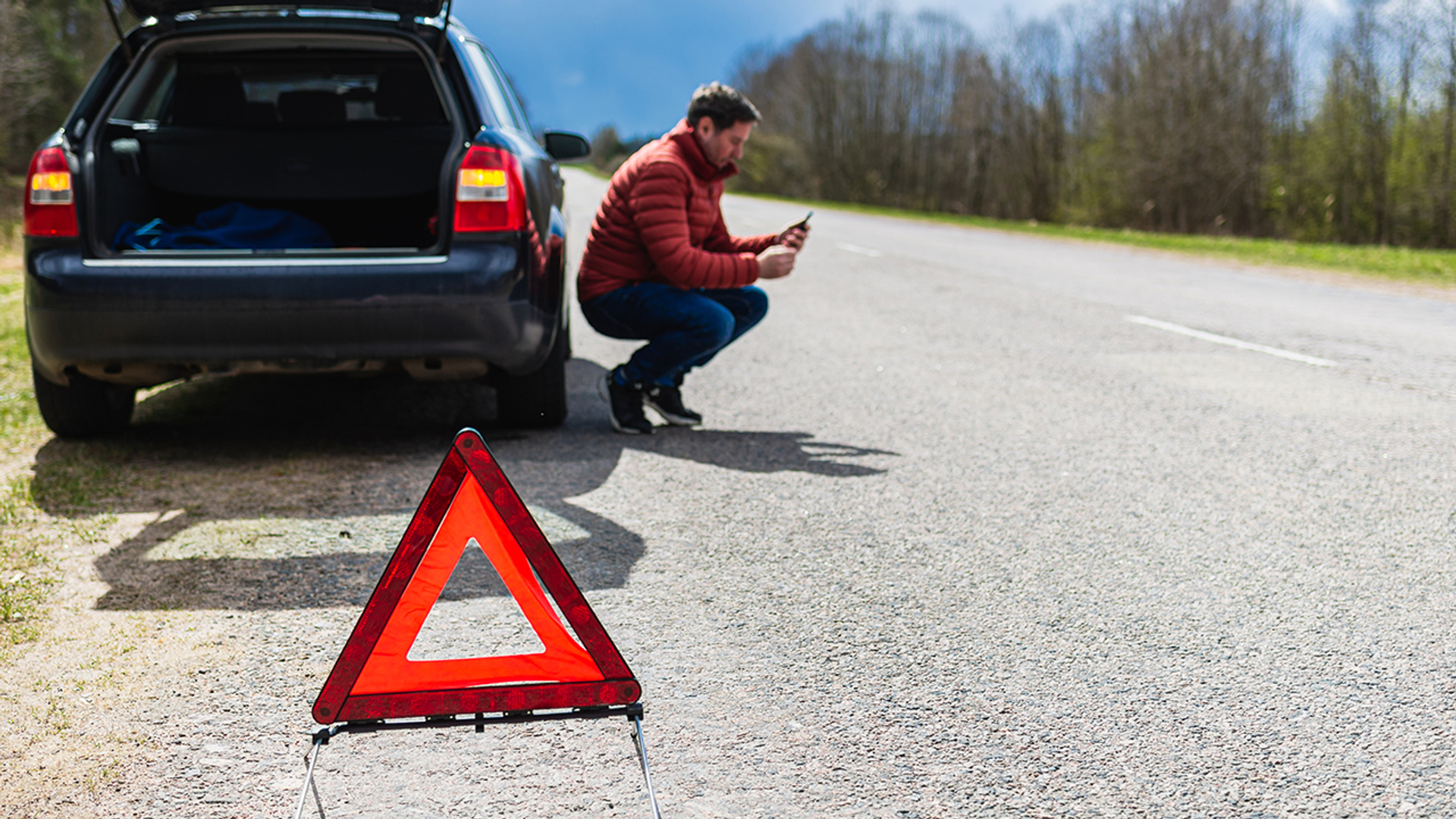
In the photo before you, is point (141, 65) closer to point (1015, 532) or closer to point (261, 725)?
point (261, 725)

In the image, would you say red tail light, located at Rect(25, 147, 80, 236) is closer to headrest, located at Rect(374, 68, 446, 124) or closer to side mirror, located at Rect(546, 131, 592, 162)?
headrest, located at Rect(374, 68, 446, 124)

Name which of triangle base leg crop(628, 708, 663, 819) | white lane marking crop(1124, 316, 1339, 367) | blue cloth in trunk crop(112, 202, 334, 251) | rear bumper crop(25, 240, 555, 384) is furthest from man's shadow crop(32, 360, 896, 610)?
white lane marking crop(1124, 316, 1339, 367)

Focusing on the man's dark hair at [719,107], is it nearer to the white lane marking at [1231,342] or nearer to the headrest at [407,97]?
the headrest at [407,97]

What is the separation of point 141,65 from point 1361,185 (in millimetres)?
34366

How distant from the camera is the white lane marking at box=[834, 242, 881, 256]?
17016 millimetres

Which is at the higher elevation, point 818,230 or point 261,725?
point 818,230

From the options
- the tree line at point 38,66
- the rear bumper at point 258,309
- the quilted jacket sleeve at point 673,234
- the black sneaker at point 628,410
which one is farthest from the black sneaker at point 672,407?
the tree line at point 38,66

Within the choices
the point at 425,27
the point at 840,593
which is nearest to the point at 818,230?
the point at 425,27

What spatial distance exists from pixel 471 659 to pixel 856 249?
16.1 meters

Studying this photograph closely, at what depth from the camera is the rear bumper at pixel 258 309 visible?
15.0ft

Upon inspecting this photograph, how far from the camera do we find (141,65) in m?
4.96

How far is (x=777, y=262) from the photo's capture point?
5441 mm

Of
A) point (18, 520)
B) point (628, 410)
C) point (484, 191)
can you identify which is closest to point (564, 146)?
point (628, 410)

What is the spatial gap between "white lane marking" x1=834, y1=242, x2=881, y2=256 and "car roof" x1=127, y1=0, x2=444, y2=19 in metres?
12.2
